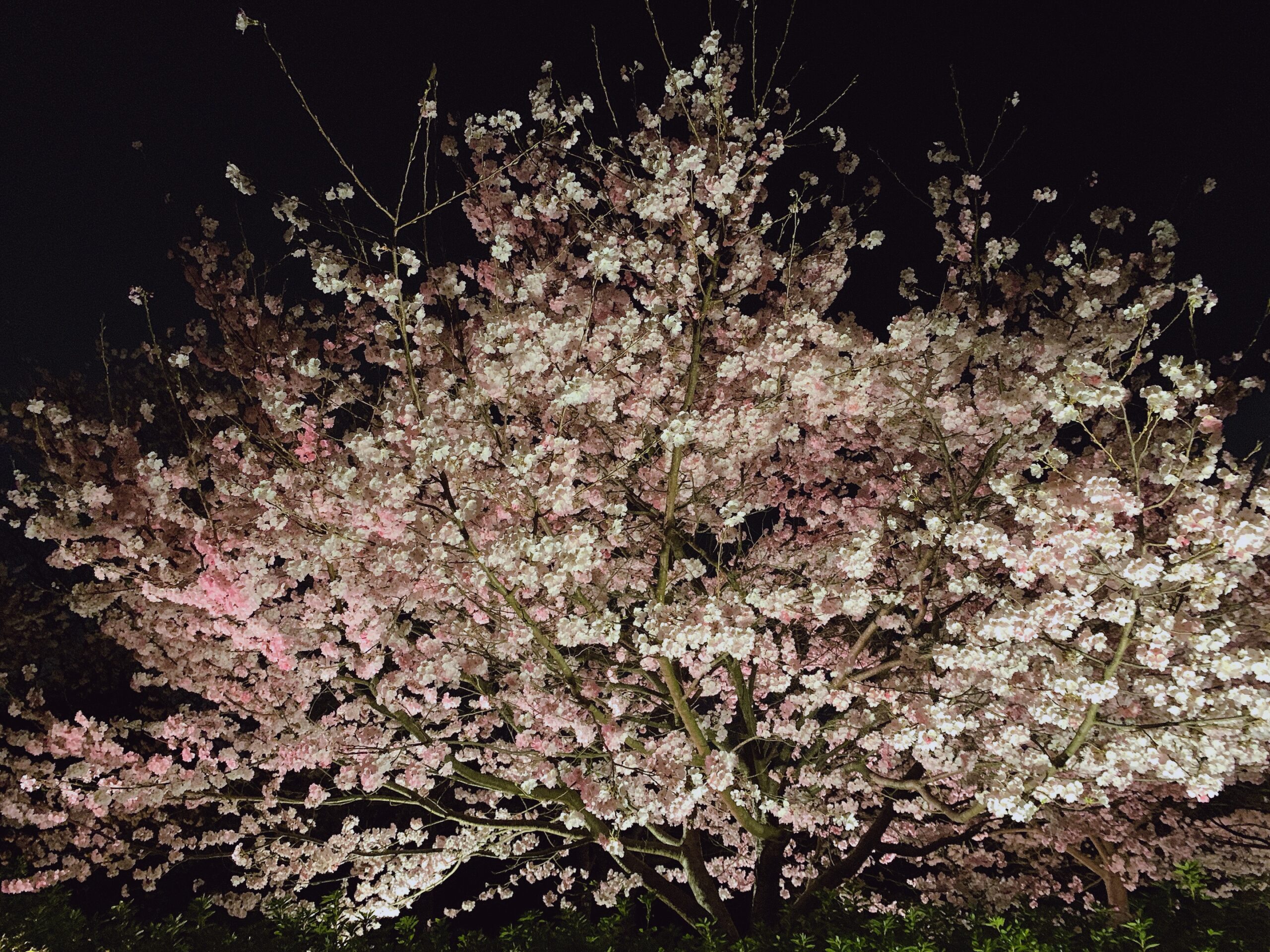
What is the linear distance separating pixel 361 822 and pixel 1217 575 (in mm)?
15560

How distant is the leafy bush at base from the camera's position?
3.89 metres

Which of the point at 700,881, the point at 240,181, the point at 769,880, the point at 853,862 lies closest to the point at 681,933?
the point at 700,881

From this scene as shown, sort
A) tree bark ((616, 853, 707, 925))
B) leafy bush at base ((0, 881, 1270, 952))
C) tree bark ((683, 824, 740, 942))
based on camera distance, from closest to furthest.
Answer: leafy bush at base ((0, 881, 1270, 952)) → tree bark ((683, 824, 740, 942)) → tree bark ((616, 853, 707, 925))

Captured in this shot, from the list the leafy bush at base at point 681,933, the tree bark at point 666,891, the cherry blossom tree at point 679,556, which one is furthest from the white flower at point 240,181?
the tree bark at point 666,891

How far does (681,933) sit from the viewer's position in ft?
18.2

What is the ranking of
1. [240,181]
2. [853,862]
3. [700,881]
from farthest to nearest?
[700,881], [853,862], [240,181]

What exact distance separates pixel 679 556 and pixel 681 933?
319 centimetres

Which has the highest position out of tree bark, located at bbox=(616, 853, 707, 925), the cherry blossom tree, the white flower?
the white flower

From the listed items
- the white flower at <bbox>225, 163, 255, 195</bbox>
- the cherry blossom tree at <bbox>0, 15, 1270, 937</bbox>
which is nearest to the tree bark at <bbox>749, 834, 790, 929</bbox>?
the cherry blossom tree at <bbox>0, 15, 1270, 937</bbox>

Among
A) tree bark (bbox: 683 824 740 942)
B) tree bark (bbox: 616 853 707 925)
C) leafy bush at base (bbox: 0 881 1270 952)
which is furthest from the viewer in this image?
tree bark (bbox: 616 853 707 925)

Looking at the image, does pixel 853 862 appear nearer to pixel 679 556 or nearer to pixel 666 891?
pixel 666 891

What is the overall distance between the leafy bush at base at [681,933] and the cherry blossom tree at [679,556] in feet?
2.96

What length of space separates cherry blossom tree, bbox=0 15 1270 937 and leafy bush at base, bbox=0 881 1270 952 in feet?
2.96

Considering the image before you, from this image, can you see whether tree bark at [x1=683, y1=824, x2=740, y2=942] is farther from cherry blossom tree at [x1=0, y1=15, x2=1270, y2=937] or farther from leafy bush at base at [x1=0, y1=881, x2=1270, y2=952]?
leafy bush at base at [x1=0, y1=881, x2=1270, y2=952]
